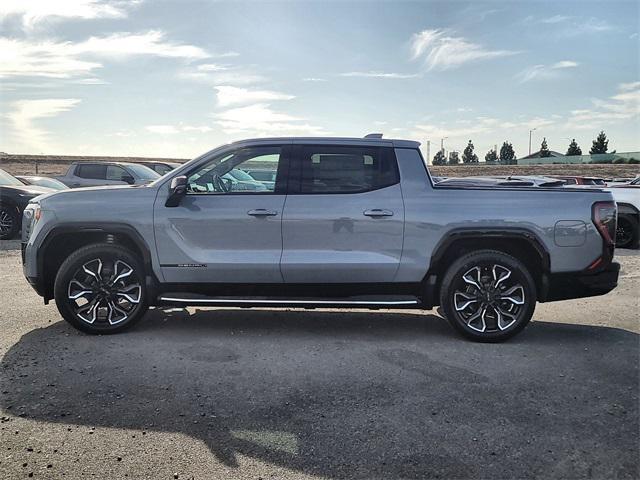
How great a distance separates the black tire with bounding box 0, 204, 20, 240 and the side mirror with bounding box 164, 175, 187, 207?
27.2 feet

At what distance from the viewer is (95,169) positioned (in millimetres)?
15977

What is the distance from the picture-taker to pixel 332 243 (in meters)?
4.94

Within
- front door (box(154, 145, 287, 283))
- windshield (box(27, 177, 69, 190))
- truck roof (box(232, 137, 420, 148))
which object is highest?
truck roof (box(232, 137, 420, 148))

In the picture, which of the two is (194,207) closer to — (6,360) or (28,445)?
(6,360)

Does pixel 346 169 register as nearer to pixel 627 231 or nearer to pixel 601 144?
pixel 627 231

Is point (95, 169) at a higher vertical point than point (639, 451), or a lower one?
higher

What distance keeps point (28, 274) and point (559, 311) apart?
579 centimetres

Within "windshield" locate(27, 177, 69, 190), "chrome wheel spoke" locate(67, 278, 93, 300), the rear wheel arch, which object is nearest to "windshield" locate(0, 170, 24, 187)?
"windshield" locate(27, 177, 69, 190)

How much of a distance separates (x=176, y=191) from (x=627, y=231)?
34.6 ft

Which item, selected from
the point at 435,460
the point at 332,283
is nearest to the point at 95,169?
the point at 332,283

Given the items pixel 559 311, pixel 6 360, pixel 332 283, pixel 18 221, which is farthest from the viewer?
pixel 18 221

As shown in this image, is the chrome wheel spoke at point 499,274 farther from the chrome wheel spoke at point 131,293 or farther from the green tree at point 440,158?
the green tree at point 440,158

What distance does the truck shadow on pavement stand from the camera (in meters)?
3.03

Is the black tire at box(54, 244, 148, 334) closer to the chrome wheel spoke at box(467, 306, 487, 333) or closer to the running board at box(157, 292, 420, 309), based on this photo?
the running board at box(157, 292, 420, 309)
